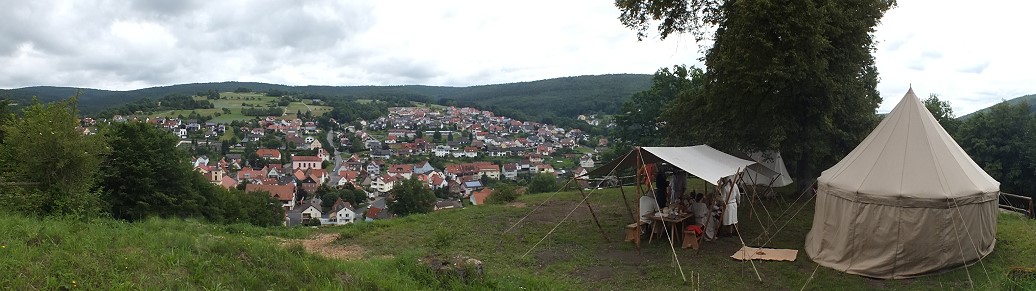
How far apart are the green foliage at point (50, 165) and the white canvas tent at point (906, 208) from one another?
12.7 metres

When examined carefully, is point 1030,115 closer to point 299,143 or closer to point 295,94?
point 299,143

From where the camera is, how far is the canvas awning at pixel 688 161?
997 centimetres

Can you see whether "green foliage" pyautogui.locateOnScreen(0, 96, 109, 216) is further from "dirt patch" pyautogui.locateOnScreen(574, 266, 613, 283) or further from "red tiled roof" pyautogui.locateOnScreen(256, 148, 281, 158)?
"red tiled roof" pyautogui.locateOnScreen(256, 148, 281, 158)

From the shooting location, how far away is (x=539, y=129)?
11769 centimetres

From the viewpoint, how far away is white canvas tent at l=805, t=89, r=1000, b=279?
8469 millimetres

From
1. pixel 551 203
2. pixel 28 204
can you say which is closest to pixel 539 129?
pixel 551 203

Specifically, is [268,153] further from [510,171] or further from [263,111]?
[263,111]

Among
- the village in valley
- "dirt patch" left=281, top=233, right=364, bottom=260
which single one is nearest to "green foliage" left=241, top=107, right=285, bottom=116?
the village in valley

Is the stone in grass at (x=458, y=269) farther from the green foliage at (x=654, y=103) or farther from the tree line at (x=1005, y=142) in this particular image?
the tree line at (x=1005, y=142)

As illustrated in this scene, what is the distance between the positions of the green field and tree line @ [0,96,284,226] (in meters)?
83.1

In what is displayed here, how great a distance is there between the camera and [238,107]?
118500 mm

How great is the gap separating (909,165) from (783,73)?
3152mm

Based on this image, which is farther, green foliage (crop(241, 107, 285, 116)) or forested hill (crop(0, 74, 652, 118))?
forested hill (crop(0, 74, 652, 118))

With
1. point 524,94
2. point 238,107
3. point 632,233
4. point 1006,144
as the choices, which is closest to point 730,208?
point 632,233
